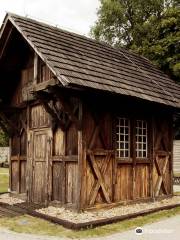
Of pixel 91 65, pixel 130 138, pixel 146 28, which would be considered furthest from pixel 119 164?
pixel 146 28

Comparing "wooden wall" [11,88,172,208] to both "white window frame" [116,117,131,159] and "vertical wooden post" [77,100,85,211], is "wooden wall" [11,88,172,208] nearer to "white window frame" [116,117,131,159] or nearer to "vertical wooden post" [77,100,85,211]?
"vertical wooden post" [77,100,85,211]

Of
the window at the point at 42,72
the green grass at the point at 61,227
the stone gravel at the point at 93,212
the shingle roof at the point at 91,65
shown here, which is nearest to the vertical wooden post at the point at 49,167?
the stone gravel at the point at 93,212

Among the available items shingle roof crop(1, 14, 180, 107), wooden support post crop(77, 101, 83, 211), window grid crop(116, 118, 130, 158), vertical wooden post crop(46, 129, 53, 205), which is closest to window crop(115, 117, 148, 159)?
window grid crop(116, 118, 130, 158)

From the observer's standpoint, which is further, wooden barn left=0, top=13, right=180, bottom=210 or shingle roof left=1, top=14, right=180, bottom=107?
wooden barn left=0, top=13, right=180, bottom=210

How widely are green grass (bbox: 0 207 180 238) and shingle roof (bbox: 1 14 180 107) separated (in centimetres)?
359

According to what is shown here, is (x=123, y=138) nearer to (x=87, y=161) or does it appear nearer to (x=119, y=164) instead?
(x=119, y=164)

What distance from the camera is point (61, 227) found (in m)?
10.1

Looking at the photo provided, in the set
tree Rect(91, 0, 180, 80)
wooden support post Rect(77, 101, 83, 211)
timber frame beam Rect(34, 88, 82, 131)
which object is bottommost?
wooden support post Rect(77, 101, 83, 211)

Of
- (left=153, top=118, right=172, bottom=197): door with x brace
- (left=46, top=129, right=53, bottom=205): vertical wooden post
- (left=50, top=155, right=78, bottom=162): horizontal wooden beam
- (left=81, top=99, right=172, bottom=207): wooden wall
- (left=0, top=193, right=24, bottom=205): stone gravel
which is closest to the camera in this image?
(left=50, top=155, right=78, bottom=162): horizontal wooden beam

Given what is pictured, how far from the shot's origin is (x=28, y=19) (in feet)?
44.4

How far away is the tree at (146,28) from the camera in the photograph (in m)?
29.4

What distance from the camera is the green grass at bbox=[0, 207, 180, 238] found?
9.51 meters

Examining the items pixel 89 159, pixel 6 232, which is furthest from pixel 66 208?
pixel 6 232

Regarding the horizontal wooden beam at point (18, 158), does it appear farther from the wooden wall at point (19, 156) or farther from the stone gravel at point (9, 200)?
the stone gravel at point (9, 200)
